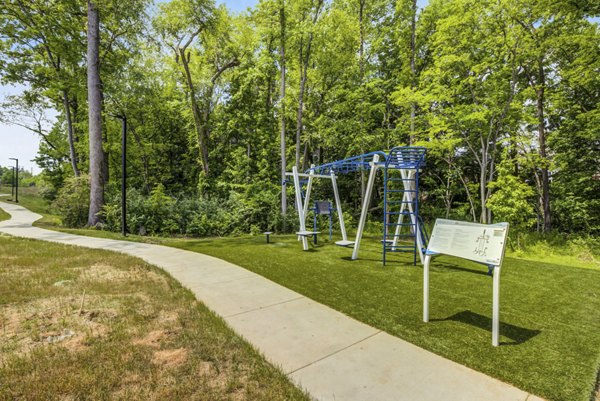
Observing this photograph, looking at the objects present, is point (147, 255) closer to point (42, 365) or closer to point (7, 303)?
point (7, 303)

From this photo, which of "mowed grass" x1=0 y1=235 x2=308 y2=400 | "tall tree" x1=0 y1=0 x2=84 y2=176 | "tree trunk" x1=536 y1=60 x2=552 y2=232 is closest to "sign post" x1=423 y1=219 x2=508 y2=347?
"mowed grass" x1=0 y1=235 x2=308 y2=400

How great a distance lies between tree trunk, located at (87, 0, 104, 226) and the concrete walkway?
907 centimetres

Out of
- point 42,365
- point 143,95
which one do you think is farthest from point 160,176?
point 42,365

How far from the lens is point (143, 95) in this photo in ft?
48.9

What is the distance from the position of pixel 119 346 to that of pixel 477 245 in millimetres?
3568

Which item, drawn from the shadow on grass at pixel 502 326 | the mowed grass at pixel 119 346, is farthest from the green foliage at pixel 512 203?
the mowed grass at pixel 119 346

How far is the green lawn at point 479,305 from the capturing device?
2359mm

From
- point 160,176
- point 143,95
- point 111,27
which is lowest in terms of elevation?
point 160,176

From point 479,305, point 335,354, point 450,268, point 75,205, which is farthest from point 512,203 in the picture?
point 75,205

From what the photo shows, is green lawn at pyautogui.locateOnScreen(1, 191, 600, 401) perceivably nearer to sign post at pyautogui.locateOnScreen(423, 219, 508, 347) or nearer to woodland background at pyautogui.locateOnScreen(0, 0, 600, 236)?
sign post at pyautogui.locateOnScreen(423, 219, 508, 347)

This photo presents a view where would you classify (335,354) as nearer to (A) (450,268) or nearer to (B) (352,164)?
(A) (450,268)

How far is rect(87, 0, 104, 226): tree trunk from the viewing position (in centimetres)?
1048

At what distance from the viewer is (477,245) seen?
2.74 metres

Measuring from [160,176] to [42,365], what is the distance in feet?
59.5
